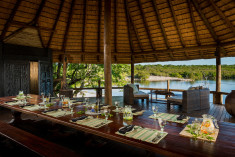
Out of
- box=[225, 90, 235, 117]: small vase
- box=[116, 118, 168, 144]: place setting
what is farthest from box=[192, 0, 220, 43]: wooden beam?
box=[116, 118, 168, 144]: place setting

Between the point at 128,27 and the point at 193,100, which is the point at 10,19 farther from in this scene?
the point at 193,100

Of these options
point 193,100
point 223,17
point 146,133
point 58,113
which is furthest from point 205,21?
point 58,113

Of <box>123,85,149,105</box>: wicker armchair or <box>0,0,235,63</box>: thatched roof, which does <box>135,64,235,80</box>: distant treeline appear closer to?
<box>0,0,235,63</box>: thatched roof

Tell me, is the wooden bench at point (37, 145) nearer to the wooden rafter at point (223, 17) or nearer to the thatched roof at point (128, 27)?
the thatched roof at point (128, 27)

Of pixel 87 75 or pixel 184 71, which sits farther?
pixel 184 71

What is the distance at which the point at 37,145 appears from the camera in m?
1.80

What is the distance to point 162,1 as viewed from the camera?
5738mm

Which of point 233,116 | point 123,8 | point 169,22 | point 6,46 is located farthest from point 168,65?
point 6,46

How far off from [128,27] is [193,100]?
4200 millimetres

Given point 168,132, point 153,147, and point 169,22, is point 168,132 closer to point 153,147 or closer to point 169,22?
point 153,147

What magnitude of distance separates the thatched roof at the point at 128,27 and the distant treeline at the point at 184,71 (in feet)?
11.3

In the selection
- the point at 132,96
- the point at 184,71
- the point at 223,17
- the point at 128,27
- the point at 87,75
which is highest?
the point at 128,27

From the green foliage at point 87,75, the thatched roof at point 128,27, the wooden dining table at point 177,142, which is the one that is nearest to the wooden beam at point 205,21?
the thatched roof at point 128,27

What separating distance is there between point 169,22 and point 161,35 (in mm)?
A: 785
